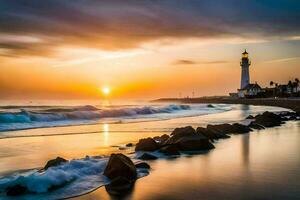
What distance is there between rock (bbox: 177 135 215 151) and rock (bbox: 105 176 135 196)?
4.67 m

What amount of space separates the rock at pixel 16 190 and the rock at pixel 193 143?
20.3 feet

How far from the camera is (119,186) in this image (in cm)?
755

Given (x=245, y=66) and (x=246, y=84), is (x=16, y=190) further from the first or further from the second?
(x=246, y=84)

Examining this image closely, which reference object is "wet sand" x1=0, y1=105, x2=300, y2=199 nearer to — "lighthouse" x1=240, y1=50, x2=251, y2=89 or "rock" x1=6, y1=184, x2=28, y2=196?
"rock" x1=6, y1=184, x2=28, y2=196

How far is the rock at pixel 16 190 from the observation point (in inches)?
273

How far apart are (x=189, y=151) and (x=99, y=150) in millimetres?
3070

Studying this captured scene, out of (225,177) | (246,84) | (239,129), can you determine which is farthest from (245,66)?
(225,177)

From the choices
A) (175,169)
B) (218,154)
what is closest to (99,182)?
(175,169)

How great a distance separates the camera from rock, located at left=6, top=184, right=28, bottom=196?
694 centimetres

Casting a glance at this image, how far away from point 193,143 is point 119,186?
5.34m

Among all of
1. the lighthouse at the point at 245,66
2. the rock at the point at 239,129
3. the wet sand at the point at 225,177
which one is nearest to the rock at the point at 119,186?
the wet sand at the point at 225,177

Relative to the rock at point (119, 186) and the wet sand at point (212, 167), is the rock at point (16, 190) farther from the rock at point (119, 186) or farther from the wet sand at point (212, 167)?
the rock at point (119, 186)

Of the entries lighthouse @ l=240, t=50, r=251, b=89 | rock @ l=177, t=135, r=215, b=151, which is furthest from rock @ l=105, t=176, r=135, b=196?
lighthouse @ l=240, t=50, r=251, b=89

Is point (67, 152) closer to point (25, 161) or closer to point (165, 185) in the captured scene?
point (25, 161)
